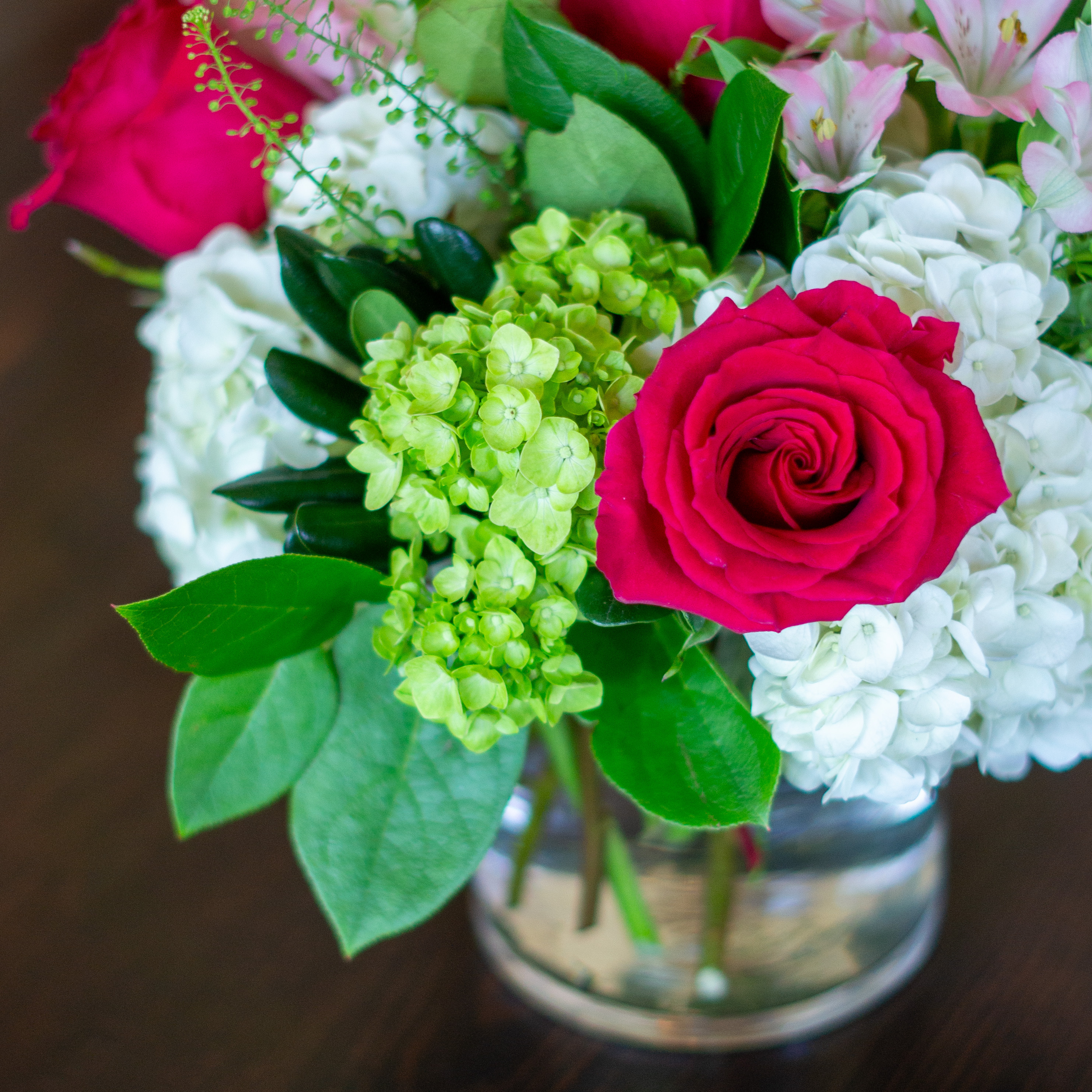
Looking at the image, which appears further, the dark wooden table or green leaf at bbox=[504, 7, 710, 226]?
the dark wooden table

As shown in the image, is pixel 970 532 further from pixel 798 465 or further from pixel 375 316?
pixel 375 316

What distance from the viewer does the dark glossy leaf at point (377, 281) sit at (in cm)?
32

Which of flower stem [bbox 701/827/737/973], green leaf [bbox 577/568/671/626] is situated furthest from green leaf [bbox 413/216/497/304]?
flower stem [bbox 701/827/737/973]

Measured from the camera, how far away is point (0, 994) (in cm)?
48

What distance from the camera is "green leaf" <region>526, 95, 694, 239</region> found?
312mm

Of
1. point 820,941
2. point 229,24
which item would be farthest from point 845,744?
point 229,24

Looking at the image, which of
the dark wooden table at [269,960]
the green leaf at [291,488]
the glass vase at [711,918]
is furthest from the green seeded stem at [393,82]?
the dark wooden table at [269,960]

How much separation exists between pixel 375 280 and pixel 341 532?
8 cm

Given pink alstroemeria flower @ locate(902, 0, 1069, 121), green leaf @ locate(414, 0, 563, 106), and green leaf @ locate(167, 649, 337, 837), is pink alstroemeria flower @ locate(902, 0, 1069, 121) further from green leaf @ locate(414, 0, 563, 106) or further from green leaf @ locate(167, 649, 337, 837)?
green leaf @ locate(167, 649, 337, 837)

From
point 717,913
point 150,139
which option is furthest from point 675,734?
point 150,139

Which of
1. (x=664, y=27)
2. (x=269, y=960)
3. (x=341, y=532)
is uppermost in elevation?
(x=664, y=27)

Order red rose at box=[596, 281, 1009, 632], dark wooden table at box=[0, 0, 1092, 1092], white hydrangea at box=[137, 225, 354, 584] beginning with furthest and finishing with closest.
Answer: dark wooden table at box=[0, 0, 1092, 1092]
white hydrangea at box=[137, 225, 354, 584]
red rose at box=[596, 281, 1009, 632]

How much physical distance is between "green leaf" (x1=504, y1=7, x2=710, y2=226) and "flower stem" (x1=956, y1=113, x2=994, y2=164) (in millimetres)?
80

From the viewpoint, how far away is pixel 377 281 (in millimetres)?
326
